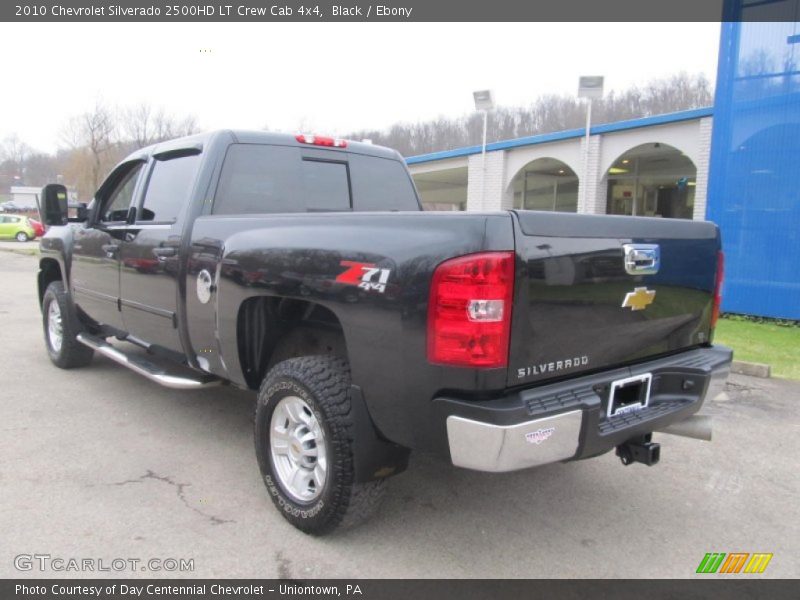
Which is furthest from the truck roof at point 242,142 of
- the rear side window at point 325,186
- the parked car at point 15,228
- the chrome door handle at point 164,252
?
the parked car at point 15,228

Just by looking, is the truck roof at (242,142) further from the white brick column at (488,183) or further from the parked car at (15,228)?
the parked car at (15,228)

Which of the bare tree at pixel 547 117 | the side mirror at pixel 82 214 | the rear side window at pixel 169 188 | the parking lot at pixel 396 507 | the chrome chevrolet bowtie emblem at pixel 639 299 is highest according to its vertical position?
Answer: the bare tree at pixel 547 117

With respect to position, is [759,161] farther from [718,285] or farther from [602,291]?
[602,291]

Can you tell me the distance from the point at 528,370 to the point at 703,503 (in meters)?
1.85

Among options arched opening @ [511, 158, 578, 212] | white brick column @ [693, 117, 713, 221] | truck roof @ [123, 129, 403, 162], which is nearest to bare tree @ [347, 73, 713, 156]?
arched opening @ [511, 158, 578, 212]

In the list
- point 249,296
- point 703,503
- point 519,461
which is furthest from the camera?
point 703,503

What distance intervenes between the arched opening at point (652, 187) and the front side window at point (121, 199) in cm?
1402

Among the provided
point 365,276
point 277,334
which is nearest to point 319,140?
point 277,334

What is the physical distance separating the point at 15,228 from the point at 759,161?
33.7 meters

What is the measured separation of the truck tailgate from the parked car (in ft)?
116

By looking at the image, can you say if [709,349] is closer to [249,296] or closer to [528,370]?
[528,370]

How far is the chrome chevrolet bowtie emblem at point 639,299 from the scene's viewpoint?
275cm

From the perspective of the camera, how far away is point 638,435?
2719 mm

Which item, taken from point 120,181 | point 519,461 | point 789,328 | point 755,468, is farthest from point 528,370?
point 789,328
